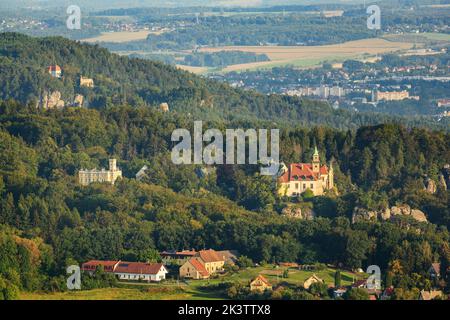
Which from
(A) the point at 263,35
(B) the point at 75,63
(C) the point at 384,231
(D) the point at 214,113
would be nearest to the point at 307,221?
(C) the point at 384,231

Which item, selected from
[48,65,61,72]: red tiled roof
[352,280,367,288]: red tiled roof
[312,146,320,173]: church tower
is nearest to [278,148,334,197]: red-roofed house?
[312,146,320,173]: church tower

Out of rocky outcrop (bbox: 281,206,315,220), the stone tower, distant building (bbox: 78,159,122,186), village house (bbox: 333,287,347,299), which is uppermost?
village house (bbox: 333,287,347,299)

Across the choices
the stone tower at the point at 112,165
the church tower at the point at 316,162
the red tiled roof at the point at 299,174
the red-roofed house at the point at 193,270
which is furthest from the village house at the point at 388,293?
the stone tower at the point at 112,165

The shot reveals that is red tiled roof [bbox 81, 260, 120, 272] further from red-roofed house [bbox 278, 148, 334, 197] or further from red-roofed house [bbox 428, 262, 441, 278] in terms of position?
red-roofed house [bbox 278, 148, 334, 197]

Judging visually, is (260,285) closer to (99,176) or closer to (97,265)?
(97,265)

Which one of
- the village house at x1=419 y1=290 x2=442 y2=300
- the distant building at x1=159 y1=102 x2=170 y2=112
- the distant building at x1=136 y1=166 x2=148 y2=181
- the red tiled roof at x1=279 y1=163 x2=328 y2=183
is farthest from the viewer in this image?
the distant building at x1=159 y1=102 x2=170 y2=112

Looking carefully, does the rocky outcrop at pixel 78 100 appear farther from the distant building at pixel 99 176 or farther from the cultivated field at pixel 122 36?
the cultivated field at pixel 122 36

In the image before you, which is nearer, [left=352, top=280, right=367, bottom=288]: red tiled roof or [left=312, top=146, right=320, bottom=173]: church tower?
[left=352, top=280, right=367, bottom=288]: red tiled roof
